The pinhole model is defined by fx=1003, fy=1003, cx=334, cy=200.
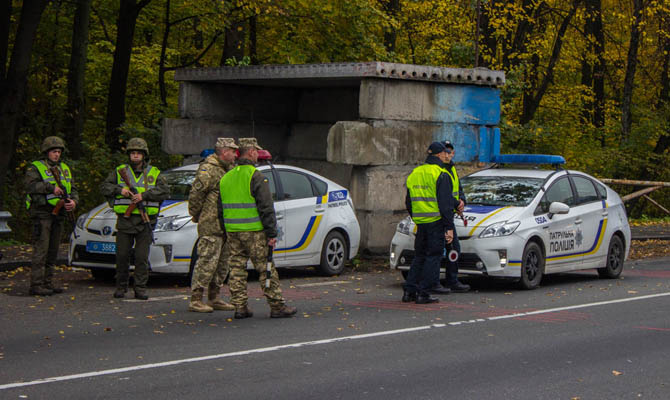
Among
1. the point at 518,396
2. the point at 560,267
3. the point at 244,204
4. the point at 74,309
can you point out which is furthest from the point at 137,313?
the point at 560,267

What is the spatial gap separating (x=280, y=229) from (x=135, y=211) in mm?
2573

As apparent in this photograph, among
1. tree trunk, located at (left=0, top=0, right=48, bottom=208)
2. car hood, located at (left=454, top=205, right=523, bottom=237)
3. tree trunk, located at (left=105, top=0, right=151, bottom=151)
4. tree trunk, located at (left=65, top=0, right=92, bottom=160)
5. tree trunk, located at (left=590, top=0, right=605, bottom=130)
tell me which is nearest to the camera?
car hood, located at (left=454, top=205, right=523, bottom=237)

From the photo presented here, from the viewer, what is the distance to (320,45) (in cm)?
2914

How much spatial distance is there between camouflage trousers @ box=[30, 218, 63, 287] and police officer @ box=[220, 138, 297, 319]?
2872 millimetres

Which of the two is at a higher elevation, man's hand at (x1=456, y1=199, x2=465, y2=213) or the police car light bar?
the police car light bar

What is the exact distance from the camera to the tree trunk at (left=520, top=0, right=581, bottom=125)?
106ft

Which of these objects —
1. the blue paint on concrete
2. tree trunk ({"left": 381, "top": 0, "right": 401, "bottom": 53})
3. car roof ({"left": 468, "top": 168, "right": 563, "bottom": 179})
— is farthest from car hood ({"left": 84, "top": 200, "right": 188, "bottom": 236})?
tree trunk ({"left": 381, "top": 0, "right": 401, "bottom": 53})

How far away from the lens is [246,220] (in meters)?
10.2

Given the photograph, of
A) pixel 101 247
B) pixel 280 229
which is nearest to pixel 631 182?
pixel 280 229

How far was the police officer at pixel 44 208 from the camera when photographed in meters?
12.0

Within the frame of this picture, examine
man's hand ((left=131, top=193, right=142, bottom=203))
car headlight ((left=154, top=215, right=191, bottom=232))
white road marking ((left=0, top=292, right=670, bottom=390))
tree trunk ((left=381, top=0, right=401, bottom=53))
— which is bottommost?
white road marking ((left=0, top=292, right=670, bottom=390))

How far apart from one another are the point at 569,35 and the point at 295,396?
32512 mm

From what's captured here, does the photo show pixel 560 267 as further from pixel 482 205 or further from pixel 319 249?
pixel 319 249

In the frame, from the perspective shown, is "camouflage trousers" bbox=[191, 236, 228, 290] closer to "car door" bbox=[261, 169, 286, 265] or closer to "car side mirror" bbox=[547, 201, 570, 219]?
"car door" bbox=[261, 169, 286, 265]
